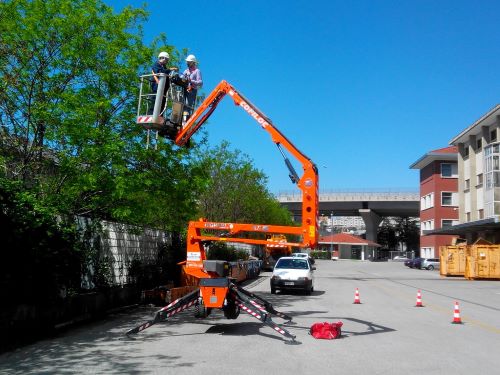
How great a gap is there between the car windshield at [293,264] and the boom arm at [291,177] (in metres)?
11.6

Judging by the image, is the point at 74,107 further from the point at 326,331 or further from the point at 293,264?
the point at 293,264

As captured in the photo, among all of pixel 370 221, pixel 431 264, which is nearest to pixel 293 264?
pixel 431 264

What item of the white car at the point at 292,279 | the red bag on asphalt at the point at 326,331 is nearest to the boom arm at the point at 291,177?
the red bag on asphalt at the point at 326,331

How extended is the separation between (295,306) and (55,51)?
1061 centimetres

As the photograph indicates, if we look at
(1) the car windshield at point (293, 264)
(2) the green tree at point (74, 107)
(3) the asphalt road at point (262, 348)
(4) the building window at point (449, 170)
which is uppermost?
(4) the building window at point (449, 170)

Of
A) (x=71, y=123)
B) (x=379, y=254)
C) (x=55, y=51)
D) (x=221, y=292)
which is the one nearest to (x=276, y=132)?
(x=221, y=292)

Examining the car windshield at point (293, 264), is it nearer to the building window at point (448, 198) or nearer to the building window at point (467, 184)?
the building window at point (467, 184)

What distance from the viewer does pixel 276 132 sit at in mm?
12656

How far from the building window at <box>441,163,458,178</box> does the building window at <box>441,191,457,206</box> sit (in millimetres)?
2096

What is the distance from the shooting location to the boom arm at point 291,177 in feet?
38.4

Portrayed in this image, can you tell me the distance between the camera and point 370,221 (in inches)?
4097

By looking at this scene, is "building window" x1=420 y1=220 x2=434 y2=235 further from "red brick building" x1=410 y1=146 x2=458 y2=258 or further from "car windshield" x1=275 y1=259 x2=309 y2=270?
"car windshield" x1=275 y1=259 x2=309 y2=270

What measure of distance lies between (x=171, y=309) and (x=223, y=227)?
7.66 feet

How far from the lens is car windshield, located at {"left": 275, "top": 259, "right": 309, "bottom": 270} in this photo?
24.3 m
